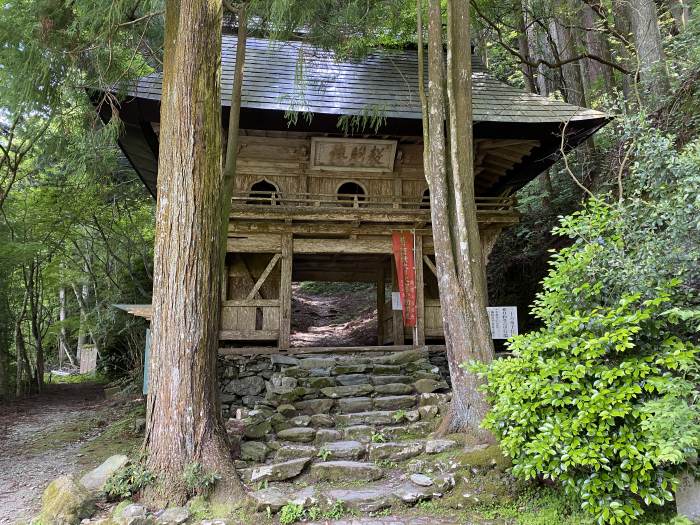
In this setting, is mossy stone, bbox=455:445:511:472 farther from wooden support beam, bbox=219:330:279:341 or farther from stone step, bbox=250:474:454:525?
wooden support beam, bbox=219:330:279:341

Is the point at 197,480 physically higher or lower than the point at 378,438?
lower

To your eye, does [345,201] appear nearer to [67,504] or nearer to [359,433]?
[359,433]

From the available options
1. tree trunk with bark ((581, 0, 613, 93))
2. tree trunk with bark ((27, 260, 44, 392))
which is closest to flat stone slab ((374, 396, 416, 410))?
tree trunk with bark ((581, 0, 613, 93))

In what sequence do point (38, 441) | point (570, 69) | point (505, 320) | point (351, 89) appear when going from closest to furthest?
point (505, 320) < point (38, 441) < point (351, 89) < point (570, 69)

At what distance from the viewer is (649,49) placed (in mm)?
9039

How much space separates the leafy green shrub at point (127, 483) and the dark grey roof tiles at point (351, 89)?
237 inches

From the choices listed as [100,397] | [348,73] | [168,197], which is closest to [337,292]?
[100,397]

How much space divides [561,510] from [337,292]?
22.2 metres

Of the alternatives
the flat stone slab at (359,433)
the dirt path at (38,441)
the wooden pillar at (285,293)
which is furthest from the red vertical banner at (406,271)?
the dirt path at (38,441)

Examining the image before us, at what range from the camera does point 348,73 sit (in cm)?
1044

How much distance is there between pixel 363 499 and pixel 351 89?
7.76 metres

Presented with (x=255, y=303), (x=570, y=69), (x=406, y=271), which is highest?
(x=570, y=69)

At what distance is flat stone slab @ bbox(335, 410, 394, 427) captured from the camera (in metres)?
6.68

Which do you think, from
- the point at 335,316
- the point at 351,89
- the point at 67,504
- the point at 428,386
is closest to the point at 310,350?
the point at 428,386
